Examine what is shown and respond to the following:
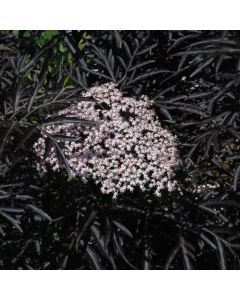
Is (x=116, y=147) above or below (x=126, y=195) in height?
above

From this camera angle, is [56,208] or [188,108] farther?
[188,108]

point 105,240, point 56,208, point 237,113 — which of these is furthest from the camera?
point 237,113

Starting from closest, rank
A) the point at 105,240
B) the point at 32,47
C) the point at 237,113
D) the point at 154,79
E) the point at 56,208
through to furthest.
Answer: the point at 105,240 < the point at 56,208 < the point at 237,113 < the point at 32,47 < the point at 154,79

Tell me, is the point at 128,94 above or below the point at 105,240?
above

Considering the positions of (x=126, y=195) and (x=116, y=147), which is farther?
(x=126, y=195)
